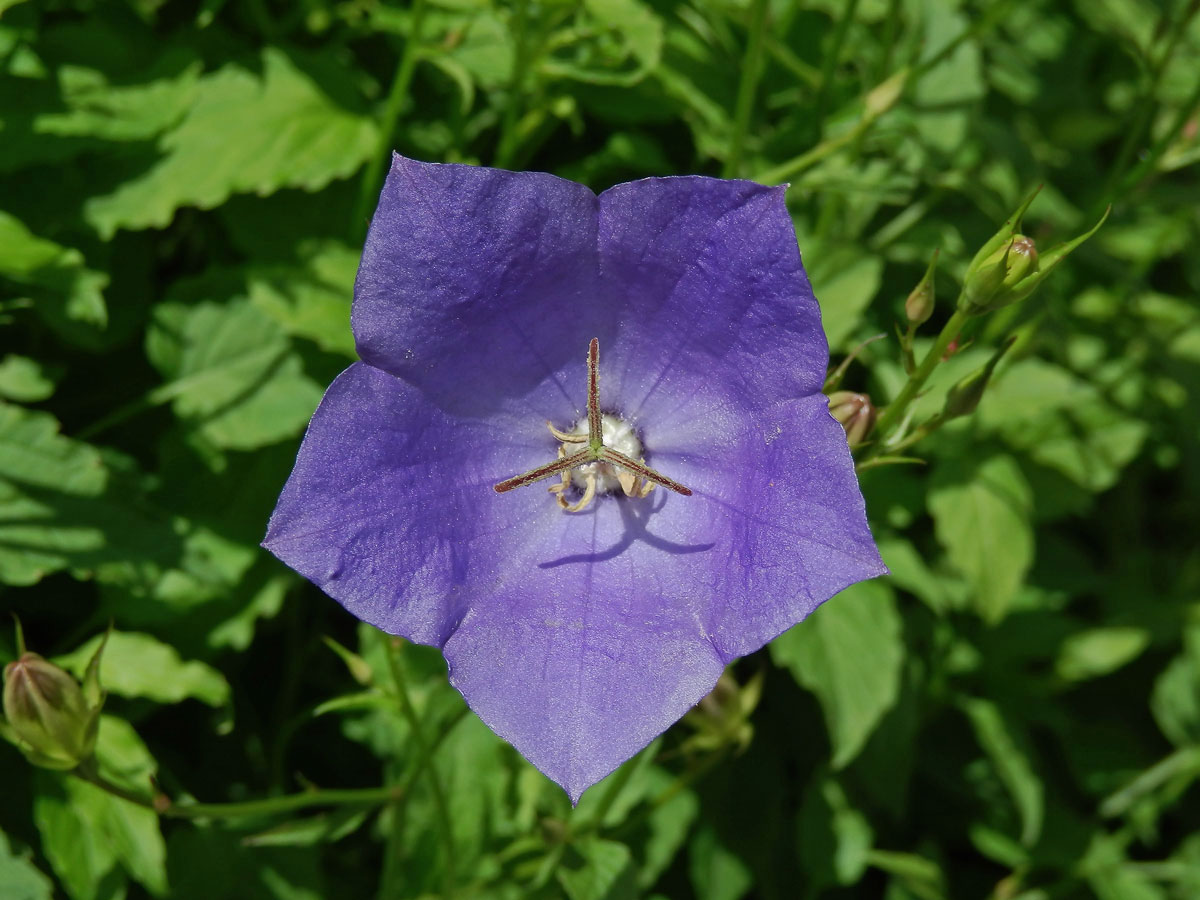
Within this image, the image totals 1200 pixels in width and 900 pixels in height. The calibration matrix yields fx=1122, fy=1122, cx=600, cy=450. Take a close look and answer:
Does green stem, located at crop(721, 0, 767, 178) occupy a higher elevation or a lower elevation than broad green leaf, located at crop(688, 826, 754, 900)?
higher

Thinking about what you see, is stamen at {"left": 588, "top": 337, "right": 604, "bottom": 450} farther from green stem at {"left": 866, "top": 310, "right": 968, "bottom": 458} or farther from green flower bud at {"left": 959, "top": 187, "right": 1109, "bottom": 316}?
green flower bud at {"left": 959, "top": 187, "right": 1109, "bottom": 316}

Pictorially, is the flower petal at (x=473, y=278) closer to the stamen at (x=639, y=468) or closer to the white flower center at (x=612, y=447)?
the white flower center at (x=612, y=447)

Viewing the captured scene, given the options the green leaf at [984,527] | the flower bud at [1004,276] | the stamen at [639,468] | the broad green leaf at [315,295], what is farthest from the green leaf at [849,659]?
the broad green leaf at [315,295]

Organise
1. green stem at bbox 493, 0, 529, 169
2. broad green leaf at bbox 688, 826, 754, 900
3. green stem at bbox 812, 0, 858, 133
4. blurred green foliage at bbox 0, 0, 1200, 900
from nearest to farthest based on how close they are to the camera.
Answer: blurred green foliage at bbox 0, 0, 1200, 900
green stem at bbox 493, 0, 529, 169
green stem at bbox 812, 0, 858, 133
broad green leaf at bbox 688, 826, 754, 900

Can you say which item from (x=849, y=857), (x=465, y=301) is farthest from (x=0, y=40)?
(x=849, y=857)

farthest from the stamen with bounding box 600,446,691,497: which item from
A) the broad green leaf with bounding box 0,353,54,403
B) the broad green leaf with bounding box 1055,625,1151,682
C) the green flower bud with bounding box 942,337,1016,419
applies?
the broad green leaf with bounding box 1055,625,1151,682

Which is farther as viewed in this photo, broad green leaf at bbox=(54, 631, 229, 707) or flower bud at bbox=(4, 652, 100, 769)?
broad green leaf at bbox=(54, 631, 229, 707)

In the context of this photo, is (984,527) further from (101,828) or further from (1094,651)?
(101,828)
